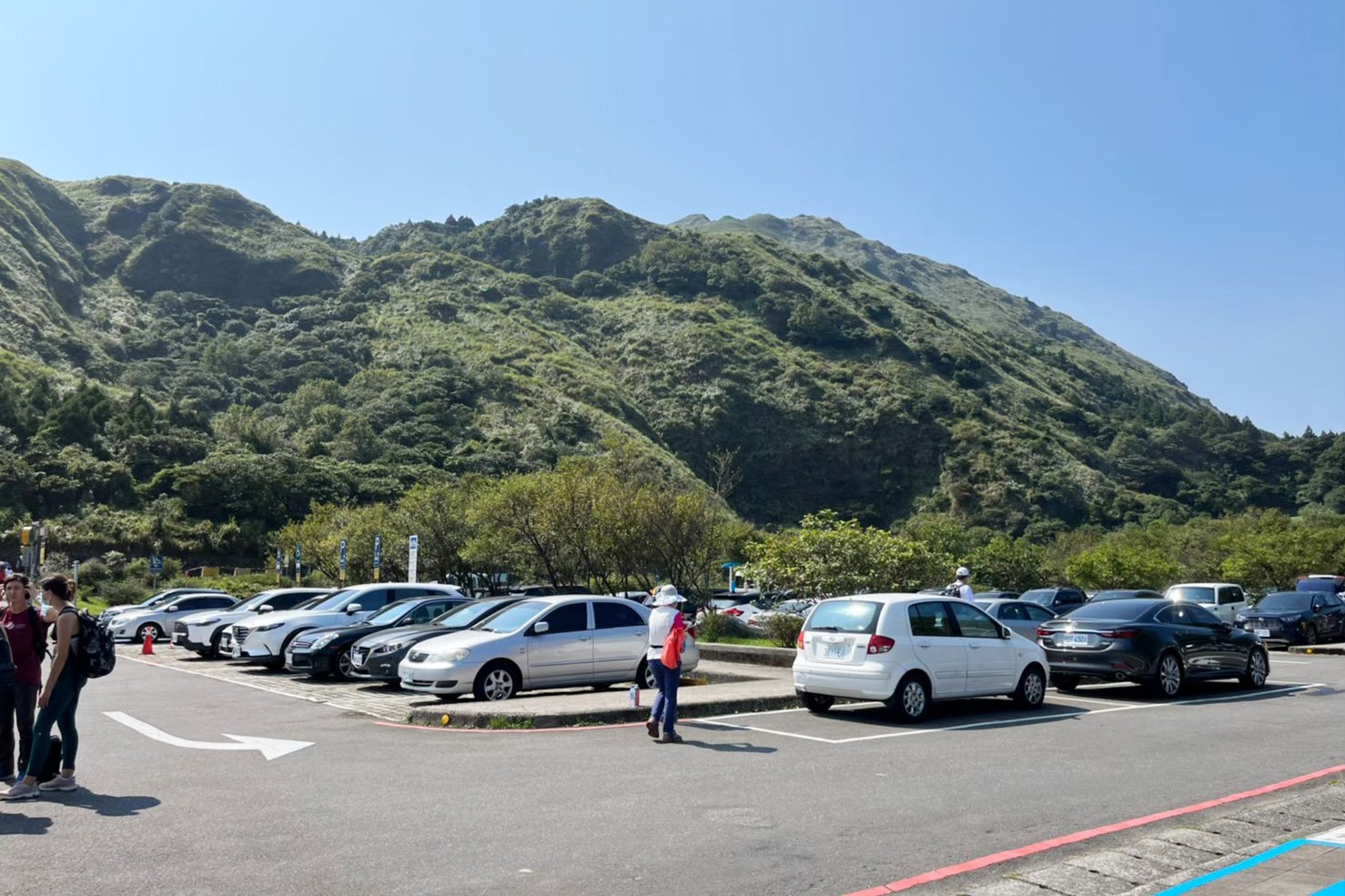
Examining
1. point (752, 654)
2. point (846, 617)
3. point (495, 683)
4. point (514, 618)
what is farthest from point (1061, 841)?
point (752, 654)

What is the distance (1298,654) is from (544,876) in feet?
77.2

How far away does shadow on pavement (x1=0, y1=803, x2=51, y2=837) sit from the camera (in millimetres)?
7215

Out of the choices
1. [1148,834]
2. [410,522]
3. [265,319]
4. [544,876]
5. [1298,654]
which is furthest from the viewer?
[265,319]

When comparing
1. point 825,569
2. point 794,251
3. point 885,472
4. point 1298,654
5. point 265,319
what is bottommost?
point 1298,654

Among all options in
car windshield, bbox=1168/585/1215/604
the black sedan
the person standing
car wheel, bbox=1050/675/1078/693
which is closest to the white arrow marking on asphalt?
the person standing

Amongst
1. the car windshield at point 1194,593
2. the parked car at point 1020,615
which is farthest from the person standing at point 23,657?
the car windshield at point 1194,593

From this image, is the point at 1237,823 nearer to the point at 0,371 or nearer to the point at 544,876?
the point at 544,876

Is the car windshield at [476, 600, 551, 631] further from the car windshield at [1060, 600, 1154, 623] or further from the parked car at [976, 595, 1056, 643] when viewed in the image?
the parked car at [976, 595, 1056, 643]

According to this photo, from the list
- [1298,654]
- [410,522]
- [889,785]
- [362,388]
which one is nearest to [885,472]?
[362,388]

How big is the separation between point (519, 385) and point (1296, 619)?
8387cm

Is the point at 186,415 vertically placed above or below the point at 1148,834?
above

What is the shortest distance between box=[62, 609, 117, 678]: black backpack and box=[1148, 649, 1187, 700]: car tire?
13.1 meters

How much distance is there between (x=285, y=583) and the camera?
168 ft

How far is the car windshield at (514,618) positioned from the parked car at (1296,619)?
60.4 ft
